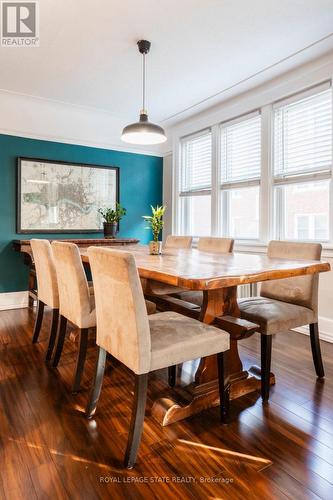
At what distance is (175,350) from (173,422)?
50cm

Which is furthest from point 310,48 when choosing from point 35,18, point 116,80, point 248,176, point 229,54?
point 35,18

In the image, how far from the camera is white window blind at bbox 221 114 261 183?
392cm

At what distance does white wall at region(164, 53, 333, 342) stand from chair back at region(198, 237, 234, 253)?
2.83 ft

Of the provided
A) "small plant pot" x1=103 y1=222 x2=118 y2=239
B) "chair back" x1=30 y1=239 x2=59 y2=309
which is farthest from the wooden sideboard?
"chair back" x1=30 y1=239 x2=59 y2=309

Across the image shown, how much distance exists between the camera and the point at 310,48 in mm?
3012

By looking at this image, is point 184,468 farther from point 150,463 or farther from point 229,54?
point 229,54

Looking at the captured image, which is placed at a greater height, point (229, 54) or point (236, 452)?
point (229, 54)

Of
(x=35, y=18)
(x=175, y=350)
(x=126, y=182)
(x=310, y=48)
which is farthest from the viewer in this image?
(x=126, y=182)

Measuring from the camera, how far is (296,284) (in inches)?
91.8

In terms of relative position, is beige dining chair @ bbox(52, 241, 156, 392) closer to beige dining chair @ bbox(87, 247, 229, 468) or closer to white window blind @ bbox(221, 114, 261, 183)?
beige dining chair @ bbox(87, 247, 229, 468)

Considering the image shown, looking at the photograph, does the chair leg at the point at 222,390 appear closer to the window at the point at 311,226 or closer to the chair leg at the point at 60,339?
the chair leg at the point at 60,339

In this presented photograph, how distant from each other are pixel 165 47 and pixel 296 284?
7.80 ft

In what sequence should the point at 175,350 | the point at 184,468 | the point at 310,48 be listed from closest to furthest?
the point at 184,468
the point at 175,350
the point at 310,48

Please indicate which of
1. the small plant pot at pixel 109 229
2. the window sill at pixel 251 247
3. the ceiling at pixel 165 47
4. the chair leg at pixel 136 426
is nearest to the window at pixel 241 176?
the window sill at pixel 251 247
